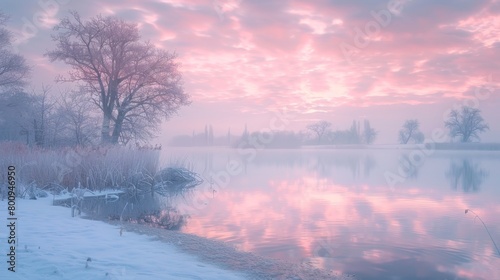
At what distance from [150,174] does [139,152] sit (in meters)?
1.59

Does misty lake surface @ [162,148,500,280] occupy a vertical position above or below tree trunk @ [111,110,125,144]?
below

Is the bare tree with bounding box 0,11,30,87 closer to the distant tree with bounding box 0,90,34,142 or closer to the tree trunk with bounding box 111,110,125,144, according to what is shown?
the distant tree with bounding box 0,90,34,142

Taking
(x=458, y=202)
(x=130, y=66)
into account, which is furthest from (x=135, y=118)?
(x=458, y=202)

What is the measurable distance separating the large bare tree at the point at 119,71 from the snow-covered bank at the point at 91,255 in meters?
18.7

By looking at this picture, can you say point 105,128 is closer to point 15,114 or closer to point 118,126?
point 118,126

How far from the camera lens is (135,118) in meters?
28.0

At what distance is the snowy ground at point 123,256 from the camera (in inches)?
192

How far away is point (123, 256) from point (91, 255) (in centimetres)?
43

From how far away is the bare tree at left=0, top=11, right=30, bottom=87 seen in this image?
29422 mm

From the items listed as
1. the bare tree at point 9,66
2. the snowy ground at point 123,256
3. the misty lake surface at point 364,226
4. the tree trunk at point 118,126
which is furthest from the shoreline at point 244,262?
the bare tree at point 9,66

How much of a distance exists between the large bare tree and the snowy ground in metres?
18.5

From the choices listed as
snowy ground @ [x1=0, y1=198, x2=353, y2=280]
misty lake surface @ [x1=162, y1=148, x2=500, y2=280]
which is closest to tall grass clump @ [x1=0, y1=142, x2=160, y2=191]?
misty lake surface @ [x1=162, y1=148, x2=500, y2=280]

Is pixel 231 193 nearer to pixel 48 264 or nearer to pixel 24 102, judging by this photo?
pixel 48 264

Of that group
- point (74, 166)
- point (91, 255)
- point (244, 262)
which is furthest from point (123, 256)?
point (74, 166)
